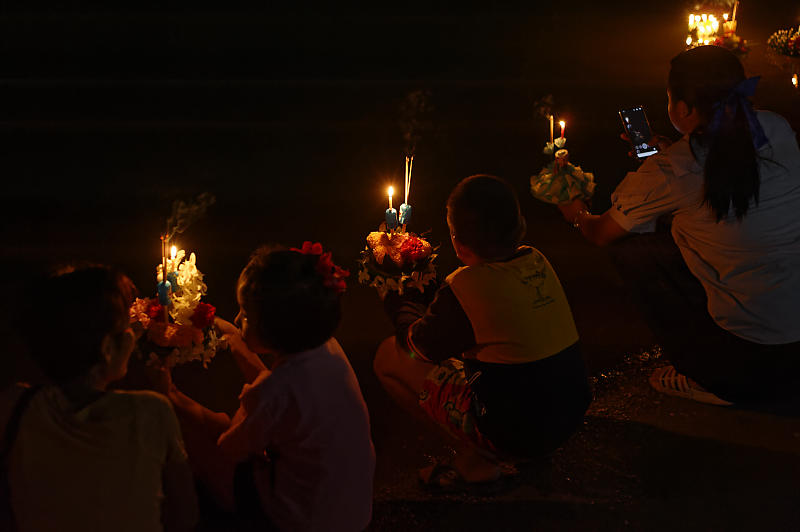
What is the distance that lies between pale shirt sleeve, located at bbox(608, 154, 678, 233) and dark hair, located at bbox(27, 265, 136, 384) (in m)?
2.37

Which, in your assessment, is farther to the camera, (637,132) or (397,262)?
(637,132)

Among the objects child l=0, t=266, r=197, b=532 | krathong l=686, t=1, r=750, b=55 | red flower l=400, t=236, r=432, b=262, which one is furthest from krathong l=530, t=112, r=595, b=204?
krathong l=686, t=1, r=750, b=55

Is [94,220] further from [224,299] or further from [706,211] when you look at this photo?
[706,211]

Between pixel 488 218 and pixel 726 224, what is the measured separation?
4.04ft

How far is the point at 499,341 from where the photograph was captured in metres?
2.73

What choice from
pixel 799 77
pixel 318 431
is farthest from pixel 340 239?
pixel 799 77

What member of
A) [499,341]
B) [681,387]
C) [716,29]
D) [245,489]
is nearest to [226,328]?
[245,489]

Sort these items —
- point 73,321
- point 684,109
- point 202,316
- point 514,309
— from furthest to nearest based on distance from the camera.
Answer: point 684,109, point 202,316, point 514,309, point 73,321

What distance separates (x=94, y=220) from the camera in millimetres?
5652

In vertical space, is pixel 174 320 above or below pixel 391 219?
below

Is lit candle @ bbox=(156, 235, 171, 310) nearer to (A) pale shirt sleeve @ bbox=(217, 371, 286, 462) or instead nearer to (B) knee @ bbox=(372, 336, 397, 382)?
(A) pale shirt sleeve @ bbox=(217, 371, 286, 462)

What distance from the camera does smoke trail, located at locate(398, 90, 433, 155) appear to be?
747 cm

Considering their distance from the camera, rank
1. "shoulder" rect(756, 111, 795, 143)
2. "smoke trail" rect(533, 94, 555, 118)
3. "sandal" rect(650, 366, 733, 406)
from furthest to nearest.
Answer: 1. "smoke trail" rect(533, 94, 555, 118)
2. "sandal" rect(650, 366, 733, 406)
3. "shoulder" rect(756, 111, 795, 143)

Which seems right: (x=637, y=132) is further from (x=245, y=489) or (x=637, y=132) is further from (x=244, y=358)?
(x=245, y=489)
